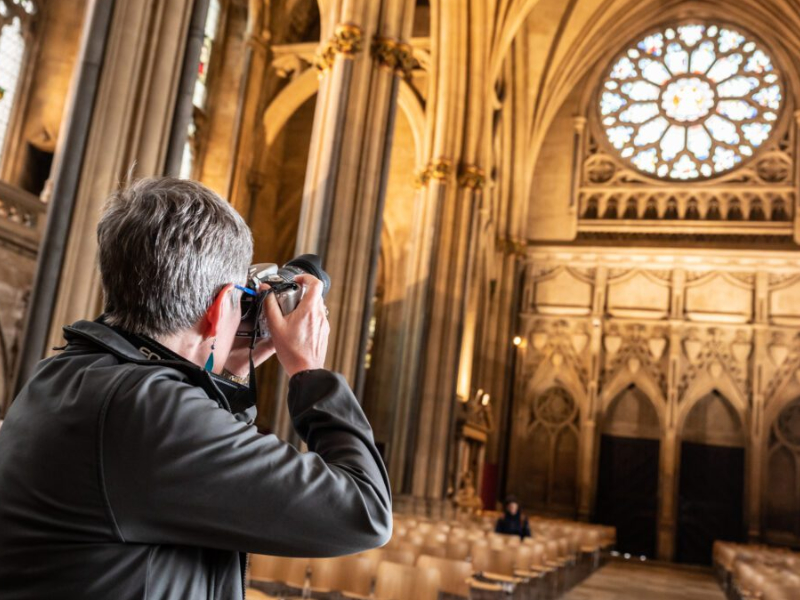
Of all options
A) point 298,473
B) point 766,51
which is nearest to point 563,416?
point 766,51

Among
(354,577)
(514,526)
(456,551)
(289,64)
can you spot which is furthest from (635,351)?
(354,577)

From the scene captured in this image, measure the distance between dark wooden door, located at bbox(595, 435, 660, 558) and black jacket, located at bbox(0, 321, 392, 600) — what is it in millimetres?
22304

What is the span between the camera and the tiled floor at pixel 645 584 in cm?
1158

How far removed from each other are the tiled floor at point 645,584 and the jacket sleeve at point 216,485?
10157 millimetres

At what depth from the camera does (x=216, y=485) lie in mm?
953

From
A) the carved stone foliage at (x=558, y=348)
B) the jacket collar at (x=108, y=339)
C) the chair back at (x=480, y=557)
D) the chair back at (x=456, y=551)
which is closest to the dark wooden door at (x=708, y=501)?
the carved stone foliage at (x=558, y=348)

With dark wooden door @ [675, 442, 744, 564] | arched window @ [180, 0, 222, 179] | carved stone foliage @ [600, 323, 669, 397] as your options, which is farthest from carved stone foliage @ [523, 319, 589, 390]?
arched window @ [180, 0, 222, 179]

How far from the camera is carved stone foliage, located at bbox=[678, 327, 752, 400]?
21.6 meters

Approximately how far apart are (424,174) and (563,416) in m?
8.70

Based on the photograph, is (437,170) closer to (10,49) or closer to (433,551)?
(10,49)

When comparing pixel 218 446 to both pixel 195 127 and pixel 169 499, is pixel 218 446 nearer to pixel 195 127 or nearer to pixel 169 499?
pixel 169 499

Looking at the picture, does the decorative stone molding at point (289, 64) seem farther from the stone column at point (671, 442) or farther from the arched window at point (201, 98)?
the stone column at point (671, 442)

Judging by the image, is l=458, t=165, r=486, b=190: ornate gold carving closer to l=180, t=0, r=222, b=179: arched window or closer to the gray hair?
l=180, t=0, r=222, b=179: arched window

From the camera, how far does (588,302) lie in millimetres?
23062
